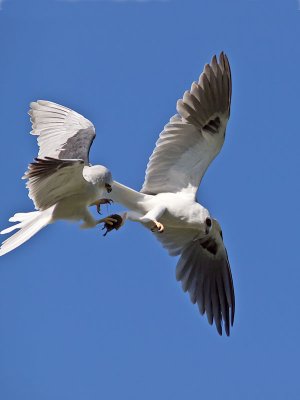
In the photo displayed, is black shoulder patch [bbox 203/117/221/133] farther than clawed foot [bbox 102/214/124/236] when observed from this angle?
Yes

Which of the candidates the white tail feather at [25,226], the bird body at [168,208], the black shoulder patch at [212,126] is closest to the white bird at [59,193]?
the white tail feather at [25,226]

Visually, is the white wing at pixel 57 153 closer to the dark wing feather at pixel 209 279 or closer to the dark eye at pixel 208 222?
the dark eye at pixel 208 222

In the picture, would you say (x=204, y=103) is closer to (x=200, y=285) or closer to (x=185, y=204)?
(x=185, y=204)

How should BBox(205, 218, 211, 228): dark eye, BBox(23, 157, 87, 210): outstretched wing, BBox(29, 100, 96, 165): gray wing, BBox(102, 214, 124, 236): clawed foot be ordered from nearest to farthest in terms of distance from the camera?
BBox(23, 157, 87, 210): outstretched wing < BBox(102, 214, 124, 236): clawed foot < BBox(205, 218, 211, 228): dark eye < BBox(29, 100, 96, 165): gray wing

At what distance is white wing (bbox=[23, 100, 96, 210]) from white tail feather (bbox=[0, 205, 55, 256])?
0.09 metres

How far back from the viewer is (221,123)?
468 inches

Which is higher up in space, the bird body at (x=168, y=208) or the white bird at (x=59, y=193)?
the bird body at (x=168, y=208)

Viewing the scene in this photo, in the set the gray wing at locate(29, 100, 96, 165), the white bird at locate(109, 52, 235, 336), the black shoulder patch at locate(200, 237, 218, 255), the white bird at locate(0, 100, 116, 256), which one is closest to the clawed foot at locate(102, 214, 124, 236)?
the white bird at locate(0, 100, 116, 256)

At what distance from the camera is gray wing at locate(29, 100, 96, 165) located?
11.8 meters

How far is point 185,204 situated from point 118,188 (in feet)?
2.48

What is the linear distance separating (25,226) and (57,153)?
87.5 inches

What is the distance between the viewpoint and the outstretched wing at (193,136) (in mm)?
11836

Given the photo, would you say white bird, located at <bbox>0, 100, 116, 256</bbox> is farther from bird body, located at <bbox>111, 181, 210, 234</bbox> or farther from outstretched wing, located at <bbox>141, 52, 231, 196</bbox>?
outstretched wing, located at <bbox>141, 52, 231, 196</bbox>

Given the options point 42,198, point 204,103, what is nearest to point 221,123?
point 204,103
